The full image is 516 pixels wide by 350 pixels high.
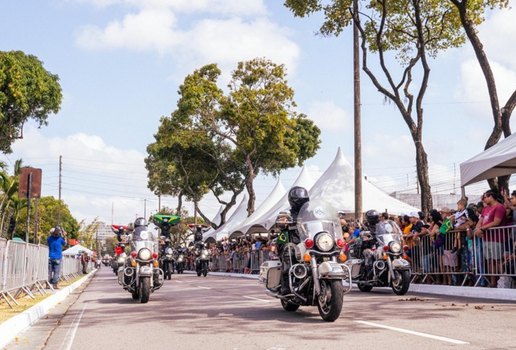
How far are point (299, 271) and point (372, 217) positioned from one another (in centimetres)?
640

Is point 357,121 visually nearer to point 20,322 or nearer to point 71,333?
point 20,322

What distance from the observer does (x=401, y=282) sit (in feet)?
45.9

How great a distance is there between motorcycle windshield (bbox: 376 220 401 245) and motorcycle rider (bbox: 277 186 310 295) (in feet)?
17.4

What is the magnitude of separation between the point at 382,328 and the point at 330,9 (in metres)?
17.6

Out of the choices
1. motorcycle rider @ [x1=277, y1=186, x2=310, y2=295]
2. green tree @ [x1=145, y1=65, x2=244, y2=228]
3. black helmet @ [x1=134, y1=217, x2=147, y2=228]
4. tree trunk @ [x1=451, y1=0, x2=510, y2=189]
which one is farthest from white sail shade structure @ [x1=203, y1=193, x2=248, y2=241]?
motorcycle rider @ [x1=277, y1=186, x2=310, y2=295]

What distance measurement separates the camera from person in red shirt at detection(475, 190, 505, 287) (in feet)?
44.3

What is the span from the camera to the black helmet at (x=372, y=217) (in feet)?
50.6

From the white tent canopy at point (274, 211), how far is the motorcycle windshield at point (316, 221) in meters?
17.7

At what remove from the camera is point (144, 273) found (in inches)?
500

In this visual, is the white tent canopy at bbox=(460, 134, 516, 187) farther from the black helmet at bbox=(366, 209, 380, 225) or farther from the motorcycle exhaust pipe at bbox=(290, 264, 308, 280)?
the motorcycle exhaust pipe at bbox=(290, 264, 308, 280)

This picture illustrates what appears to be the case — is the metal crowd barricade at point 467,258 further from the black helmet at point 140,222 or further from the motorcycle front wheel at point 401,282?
the black helmet at point 140,222

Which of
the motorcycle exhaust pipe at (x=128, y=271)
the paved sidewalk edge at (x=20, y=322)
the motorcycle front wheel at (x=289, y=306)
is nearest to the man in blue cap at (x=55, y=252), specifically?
the paved sidewalk edge at (x=20, y=322)

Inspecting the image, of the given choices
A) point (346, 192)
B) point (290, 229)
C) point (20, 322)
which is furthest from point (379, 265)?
point (346, 192)

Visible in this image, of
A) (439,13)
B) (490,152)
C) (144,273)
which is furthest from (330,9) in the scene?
(144,273)
